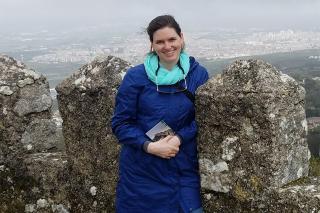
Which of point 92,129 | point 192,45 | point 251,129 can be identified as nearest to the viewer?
point 251,129

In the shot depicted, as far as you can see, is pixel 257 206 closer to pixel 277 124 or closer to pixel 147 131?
pixel 277 124

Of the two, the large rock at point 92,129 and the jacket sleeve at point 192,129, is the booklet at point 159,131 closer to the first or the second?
the jacket sleeve at point 192,129

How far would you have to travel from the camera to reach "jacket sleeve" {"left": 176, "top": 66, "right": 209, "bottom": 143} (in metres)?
3.71

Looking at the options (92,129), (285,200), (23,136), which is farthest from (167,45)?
(23,136)

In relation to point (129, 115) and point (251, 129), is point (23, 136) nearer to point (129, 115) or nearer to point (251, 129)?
point (129, 115)

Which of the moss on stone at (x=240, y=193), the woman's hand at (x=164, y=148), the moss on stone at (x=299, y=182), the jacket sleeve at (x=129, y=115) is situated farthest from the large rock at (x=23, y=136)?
the moss on stone at (x=299, y=182)

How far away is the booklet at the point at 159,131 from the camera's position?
368 cm

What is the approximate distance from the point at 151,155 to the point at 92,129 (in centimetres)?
153

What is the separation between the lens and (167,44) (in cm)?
359

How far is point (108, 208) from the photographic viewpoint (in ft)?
17.6

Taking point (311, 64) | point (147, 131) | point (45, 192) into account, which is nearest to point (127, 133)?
point (147, 131)

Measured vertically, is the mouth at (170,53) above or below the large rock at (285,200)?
above

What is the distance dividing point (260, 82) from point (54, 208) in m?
3.20

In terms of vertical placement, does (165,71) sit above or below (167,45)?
below
